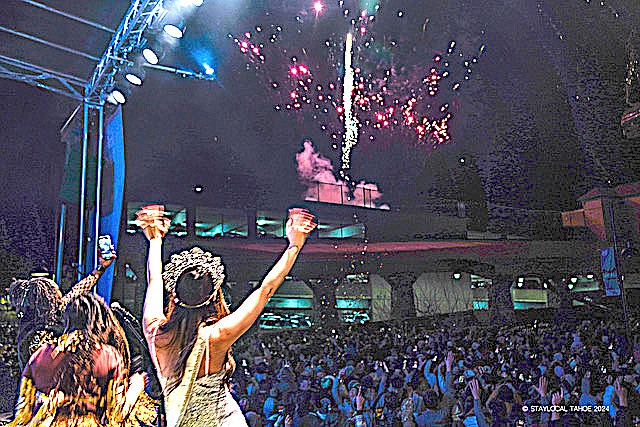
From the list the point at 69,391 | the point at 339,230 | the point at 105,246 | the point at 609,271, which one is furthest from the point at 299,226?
the point at 609,271


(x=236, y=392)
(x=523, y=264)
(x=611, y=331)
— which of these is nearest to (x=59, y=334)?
(x=236, y=392)

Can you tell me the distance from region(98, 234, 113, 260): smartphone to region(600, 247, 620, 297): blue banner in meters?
4.32

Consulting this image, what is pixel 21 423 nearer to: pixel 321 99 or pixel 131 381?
pixel 131 381

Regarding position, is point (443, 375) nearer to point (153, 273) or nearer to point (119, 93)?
point (153, 273)

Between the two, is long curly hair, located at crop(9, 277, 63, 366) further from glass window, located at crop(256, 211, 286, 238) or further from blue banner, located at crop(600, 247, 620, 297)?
blue banner, located at crop(600, 247, 620, 297)

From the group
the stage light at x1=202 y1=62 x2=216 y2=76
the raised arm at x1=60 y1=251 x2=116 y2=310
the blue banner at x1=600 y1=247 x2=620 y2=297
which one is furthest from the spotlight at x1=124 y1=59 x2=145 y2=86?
the blue banner at x1=600 y1=247 x2=620 y2=297

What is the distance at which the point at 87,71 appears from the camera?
380 centimetres

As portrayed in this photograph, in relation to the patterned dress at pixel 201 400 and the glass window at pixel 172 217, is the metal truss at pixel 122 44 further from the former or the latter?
the patterned dress at pixel 201 400

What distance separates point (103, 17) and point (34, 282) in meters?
1.77

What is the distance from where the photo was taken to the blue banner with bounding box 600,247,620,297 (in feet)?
16.8

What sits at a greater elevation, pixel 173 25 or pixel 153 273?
pixel 173 25

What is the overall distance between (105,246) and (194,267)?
2.70ft

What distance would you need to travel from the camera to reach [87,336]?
128 inches

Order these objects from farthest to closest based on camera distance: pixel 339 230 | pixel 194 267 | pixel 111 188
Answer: pixel 339 230
pixel 111 188
pixel 194 267
